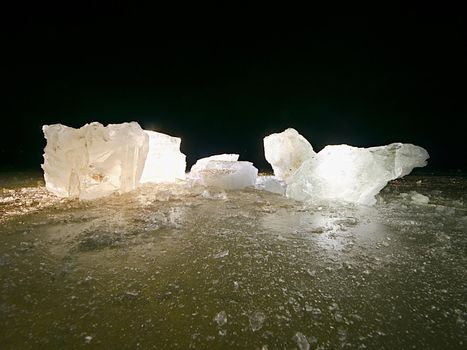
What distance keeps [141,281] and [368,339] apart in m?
1.13

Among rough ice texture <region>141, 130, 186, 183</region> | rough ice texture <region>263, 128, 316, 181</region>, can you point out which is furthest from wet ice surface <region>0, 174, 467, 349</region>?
rough ice texture <region>263, 128, 316, 181</region>

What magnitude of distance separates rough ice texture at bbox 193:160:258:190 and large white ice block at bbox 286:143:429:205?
1169 millimetres

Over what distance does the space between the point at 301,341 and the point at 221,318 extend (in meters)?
0.35

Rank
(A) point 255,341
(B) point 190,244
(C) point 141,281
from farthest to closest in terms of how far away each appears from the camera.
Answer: (B) point 190,244
(C) point 141,281
(A) point 255,341

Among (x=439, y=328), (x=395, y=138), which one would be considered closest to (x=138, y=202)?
(x=439, y=328)

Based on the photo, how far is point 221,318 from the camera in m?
1.39

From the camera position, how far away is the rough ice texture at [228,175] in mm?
5365

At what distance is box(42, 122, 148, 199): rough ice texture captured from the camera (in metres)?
4.13

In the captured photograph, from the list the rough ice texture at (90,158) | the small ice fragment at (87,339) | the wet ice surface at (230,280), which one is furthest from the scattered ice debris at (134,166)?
the small ice fragment at (87,339)

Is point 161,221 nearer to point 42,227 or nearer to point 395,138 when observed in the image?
point 42,227

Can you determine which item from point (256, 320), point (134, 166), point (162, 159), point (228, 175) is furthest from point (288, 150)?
point (256, 320)

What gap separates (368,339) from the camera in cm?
126

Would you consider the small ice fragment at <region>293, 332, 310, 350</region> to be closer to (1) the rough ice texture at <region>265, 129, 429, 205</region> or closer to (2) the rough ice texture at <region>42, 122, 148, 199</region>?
(1) the rough ice texture at <region>265, 129, 429, 205</region>

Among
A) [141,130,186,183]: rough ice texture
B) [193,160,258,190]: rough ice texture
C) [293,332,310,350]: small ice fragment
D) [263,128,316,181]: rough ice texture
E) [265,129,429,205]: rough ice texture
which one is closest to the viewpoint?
[293,332,310,350]: small ice fragment
